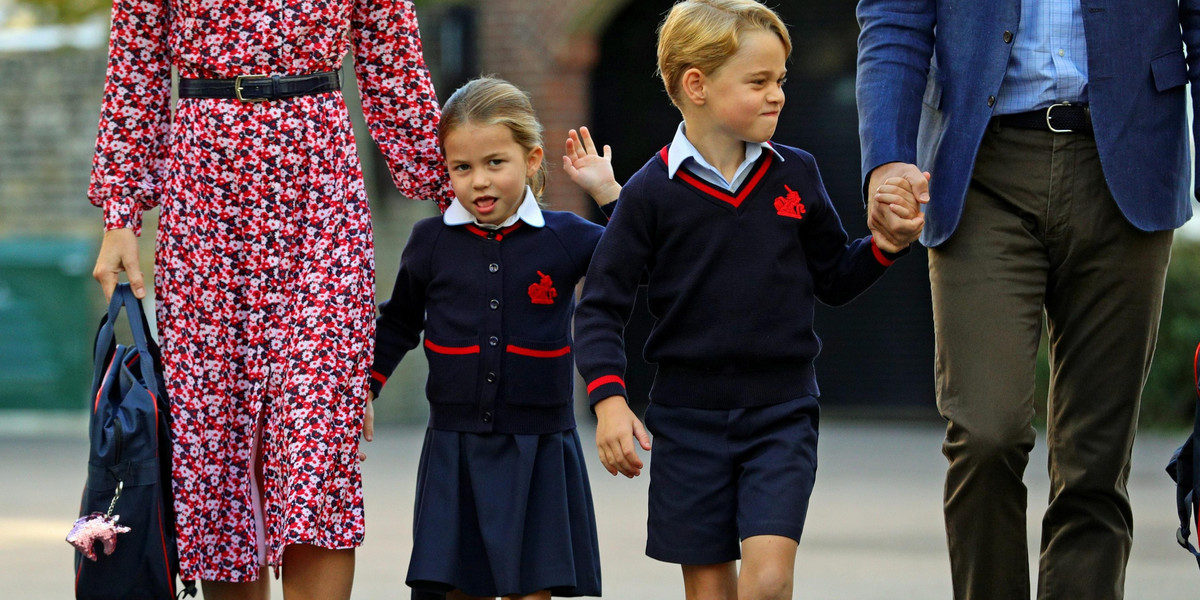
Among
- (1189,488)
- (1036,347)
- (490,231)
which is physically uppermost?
(490,231)

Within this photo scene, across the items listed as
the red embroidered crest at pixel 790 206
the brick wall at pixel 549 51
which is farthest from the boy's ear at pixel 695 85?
the brick wall at pixel 549 51

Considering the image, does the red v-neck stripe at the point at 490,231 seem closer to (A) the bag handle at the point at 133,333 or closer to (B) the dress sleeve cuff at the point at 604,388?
(B) the dress sleeve cuff at the point at 604,388

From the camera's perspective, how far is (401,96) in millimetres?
4145

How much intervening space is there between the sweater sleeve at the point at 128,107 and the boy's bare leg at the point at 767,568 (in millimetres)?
1660

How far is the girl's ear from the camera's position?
407cm

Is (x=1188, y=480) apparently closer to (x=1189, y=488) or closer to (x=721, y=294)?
(x=1189, y=488)

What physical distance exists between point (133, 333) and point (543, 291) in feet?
3.27

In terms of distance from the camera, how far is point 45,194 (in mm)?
11562

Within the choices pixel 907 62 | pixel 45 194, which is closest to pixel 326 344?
pixel 907 62

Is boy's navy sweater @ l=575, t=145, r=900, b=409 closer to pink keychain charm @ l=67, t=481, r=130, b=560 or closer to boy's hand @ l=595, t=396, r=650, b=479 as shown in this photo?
boy's hand @ l=595, t=396, r=650, b=479

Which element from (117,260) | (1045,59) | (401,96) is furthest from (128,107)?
(1045,59)

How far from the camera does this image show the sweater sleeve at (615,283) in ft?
12.0

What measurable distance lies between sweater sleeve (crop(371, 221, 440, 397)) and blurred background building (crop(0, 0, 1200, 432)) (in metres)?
6.68

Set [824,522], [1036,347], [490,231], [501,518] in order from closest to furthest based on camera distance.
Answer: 1. [1036,347]
2. [501,518]
3. [490,231]
4. [824,522]
